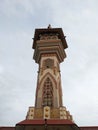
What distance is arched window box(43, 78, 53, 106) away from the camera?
29.9 metres

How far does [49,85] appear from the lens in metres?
31.5

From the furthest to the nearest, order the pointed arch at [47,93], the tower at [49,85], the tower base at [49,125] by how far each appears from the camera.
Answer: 1. the pointed arch at [47,93]
2. the tower at [49,85]
3. the tower base at [49,125]

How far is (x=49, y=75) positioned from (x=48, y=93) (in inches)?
114

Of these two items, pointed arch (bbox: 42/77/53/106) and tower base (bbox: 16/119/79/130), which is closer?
tower base (bbox: 16/119/79/130)

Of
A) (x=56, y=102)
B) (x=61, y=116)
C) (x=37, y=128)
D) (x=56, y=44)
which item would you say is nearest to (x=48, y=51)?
(x=56, y=44)

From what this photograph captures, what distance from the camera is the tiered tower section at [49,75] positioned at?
27891 millimetres

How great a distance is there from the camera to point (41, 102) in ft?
97.8

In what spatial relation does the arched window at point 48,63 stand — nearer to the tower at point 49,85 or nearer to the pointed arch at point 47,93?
the tower at point 49,85

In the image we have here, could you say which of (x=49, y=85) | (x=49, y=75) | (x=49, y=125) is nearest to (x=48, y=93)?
(x=49, y=85)

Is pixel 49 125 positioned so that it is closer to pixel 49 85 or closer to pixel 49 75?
pixel 49 85

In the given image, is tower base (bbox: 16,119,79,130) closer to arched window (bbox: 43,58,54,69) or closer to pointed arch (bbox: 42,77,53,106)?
pointed arch (bbox: 42,77,53,106)

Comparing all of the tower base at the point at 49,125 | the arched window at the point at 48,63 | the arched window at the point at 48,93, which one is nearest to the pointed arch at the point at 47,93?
the arched window at the point at 48,93

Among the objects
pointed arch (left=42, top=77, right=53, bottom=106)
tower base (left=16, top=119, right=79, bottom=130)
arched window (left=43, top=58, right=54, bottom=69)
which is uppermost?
arched window (left=43, top=58, right=54, bottom=69)

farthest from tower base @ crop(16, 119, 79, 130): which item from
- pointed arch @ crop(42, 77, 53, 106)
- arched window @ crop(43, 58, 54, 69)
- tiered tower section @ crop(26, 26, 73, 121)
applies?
arched window @ crop(43, 58, 54, 69)
